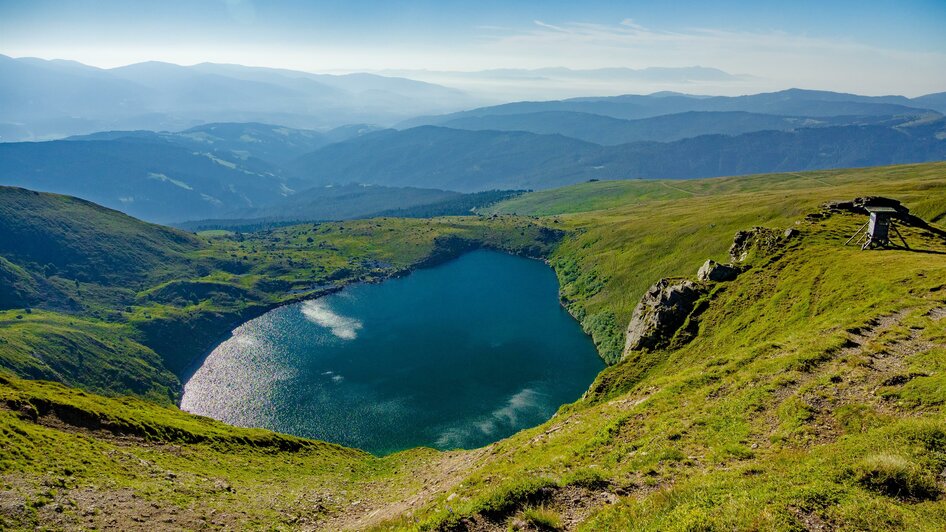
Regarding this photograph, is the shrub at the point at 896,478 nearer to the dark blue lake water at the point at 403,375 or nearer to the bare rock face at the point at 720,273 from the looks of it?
the bare rock face at the point at 720,273

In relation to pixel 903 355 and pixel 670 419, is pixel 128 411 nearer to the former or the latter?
pixel 670 419

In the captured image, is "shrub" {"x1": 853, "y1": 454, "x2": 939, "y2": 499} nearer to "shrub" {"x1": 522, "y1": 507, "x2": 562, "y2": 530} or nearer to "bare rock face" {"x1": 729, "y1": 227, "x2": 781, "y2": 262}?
"shrub" {"x1": 522, "y1": 507, "x2": 562, "y2": 530}

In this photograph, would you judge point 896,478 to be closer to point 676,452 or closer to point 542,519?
point 676,452

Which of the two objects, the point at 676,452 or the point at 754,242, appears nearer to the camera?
the point at 676,452

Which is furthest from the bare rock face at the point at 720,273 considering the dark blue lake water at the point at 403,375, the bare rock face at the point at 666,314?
the dark blue lake water at the point at 403,375

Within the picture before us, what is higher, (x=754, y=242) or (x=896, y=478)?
(x=754, y=242)

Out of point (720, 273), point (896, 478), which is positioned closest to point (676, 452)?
point (896, 478)

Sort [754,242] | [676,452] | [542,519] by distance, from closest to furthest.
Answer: [542,519]
[676,452]
[754,242]
